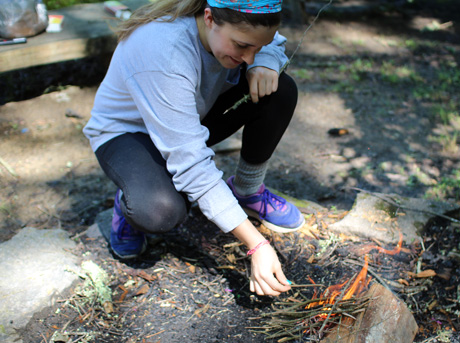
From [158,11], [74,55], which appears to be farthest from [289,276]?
[74,55]

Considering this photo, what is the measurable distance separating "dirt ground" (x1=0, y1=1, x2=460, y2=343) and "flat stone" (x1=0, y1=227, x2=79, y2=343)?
7 cm

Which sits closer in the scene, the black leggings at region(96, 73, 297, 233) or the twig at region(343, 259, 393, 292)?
the black leggings at region(96, 73, 297, 233)

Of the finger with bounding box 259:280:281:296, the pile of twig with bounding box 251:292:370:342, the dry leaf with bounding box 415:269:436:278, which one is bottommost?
the dry leaf with bounding box 415:269:436:278

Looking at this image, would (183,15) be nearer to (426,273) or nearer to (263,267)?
(263,267)

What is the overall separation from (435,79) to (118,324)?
14.1 ft

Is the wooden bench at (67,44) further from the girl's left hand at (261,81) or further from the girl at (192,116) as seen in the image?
the girl's left hand at (261,81)

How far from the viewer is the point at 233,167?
3.10m

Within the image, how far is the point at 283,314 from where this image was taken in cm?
184

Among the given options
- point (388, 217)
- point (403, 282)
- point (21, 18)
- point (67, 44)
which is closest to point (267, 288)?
point (403, 282)

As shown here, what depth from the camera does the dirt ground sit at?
1903 mm

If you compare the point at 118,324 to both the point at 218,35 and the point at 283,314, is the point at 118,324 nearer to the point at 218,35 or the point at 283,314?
the point at 283,314

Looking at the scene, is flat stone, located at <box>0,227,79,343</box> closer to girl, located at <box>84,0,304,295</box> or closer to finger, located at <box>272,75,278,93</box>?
girl, located at <box>84,0,304,295</box>

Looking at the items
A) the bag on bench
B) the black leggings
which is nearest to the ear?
the black leggings

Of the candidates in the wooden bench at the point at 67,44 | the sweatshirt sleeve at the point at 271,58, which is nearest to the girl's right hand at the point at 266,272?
the sweatshirt sleeve at the point at 271,58
